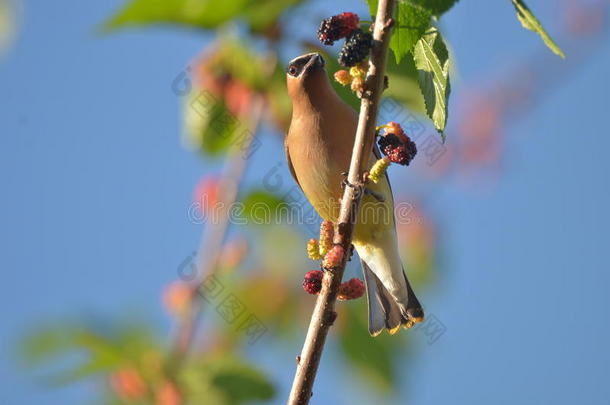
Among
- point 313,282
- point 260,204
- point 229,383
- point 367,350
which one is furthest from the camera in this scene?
point 367,350

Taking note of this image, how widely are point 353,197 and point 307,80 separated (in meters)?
1.99

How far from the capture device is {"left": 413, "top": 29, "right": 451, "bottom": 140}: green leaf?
2254 millimetres

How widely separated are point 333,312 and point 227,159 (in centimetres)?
208

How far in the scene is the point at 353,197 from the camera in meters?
2.34

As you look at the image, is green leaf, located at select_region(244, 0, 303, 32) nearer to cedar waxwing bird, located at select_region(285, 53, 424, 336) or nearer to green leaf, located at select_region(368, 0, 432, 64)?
cedar waxwing bird, located at select_region(285, 53, 424, 336)

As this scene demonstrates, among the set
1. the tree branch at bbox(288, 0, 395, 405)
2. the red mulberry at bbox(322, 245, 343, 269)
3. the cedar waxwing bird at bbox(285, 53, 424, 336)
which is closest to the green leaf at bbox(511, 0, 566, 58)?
the tree branch at bbox(288, 0, 395, 405)

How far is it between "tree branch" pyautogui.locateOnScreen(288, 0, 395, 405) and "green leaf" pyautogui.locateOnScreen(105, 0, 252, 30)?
1169 mm

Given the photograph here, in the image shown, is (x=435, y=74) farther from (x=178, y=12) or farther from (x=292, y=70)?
(x=292, y=70)

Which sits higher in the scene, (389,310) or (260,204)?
(260,204)

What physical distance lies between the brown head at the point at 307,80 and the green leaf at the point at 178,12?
0.78m

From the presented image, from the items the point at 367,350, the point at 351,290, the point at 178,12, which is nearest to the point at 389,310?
the point at 367,350

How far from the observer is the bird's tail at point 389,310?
405 centimetres

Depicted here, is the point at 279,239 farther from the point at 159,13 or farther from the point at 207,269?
the point at 159,13

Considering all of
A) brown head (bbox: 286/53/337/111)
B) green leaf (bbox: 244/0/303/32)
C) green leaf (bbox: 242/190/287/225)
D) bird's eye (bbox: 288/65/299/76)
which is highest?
bird's eye (bbox: 288/65/299/76)
